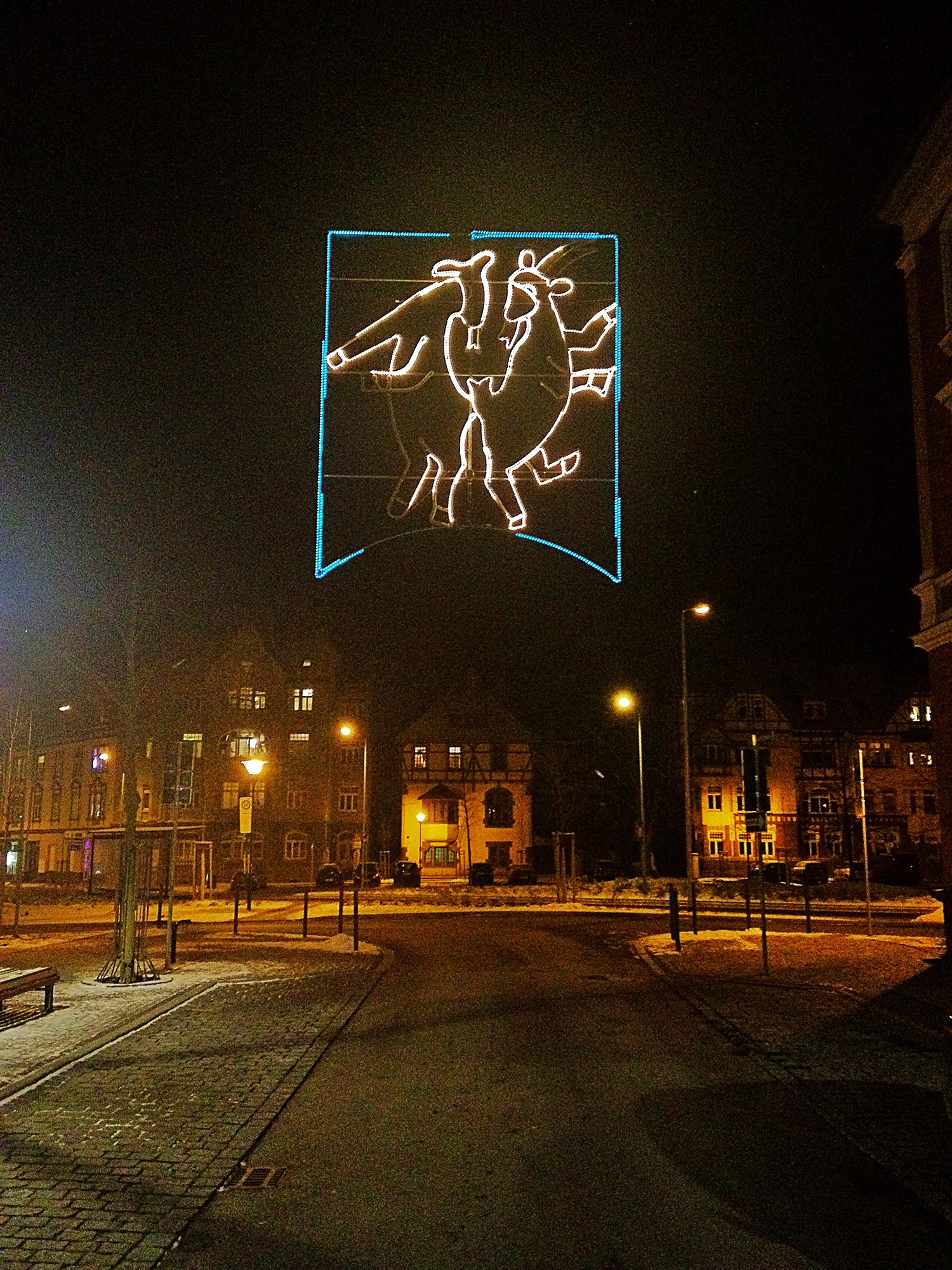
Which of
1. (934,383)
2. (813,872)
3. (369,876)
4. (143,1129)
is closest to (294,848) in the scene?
(369,876)

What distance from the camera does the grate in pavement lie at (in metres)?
5.98

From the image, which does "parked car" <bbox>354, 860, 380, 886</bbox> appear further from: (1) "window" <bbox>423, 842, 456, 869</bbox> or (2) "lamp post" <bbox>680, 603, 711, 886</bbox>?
(2) "lamp post" <bbox>680, 603, 711, 886</bbox>

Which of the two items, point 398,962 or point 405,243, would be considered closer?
point 405,243

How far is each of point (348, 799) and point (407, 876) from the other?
1289 cm

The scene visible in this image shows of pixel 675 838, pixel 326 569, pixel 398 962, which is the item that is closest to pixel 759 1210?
pixel 326 569

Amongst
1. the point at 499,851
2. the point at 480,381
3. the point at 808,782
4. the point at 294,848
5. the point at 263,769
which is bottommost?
the point at 499,851

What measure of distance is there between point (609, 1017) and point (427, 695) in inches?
2228

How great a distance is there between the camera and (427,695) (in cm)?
6819

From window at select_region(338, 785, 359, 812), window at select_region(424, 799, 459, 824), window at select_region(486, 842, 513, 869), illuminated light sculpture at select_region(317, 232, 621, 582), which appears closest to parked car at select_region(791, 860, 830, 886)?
window at select_region(486, 842, 513, 869)

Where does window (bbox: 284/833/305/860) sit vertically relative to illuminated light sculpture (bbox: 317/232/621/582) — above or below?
below

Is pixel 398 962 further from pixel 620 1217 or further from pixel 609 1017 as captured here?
pixel 620 1217

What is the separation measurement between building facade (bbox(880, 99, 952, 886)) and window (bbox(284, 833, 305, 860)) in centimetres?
4630

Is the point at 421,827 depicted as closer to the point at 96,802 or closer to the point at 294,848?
the point at 294,848

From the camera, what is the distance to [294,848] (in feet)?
189
